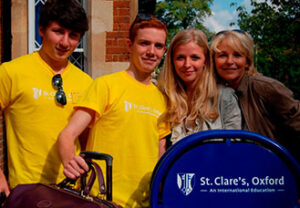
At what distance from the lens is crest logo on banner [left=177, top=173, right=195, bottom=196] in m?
1.57

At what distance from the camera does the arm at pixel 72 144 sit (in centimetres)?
160

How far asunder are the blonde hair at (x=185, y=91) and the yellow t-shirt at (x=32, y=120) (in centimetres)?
61

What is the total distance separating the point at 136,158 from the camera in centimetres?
195

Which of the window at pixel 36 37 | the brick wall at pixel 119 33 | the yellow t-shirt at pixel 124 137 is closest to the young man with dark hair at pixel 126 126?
the yellow t-shirt at pixel 124 137

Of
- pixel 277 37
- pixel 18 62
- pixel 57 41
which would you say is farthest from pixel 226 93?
pixel 277 37

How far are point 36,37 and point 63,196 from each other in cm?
378

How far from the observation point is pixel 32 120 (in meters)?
2.09

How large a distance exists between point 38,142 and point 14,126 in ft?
0.60

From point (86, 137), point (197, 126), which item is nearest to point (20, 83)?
point (86, 137)

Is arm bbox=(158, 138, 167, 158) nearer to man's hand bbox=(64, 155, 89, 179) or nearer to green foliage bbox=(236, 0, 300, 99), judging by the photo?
man's hand bbox=(64, 155, 89, 179)

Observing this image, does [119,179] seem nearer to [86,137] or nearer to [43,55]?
[86,137]

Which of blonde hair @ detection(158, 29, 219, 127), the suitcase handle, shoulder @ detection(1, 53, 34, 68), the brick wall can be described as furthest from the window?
the suitcase handle

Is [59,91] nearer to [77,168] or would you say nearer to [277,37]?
[77,168]

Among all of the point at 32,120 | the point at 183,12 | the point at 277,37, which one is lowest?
the point at 32,120
